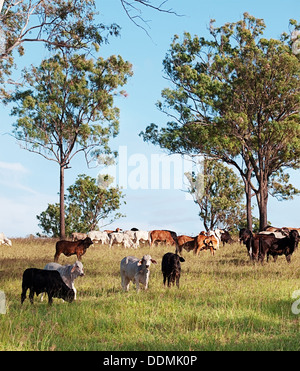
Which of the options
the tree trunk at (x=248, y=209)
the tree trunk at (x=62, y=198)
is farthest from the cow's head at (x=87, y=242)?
the tree trunk at (x=248, y=209)

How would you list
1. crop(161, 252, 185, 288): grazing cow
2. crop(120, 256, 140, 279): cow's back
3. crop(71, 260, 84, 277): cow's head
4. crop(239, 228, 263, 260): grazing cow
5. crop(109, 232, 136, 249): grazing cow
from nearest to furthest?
1. crop(71, 260, 84, 277): cow's head
2. crop(120, 256, 140, 279): cow's back
3. crop(161, 252, 185, 288): grazing cow
4. crop(239, 228, 263, 260): grazing cow
5. crop(109, 232, 136, 249): grazing cow

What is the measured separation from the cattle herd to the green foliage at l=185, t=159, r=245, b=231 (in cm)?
1205

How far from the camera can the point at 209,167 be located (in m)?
43.5

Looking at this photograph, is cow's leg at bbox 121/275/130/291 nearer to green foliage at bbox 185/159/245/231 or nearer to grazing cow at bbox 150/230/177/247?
grazing cow at bbox 150/230/177/247

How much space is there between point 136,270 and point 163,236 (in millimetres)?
16070

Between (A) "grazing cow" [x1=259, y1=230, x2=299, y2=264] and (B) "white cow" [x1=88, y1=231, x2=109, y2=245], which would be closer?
(A) "grazing cow" [x1=259, y1=230, x2=299, y2=264]

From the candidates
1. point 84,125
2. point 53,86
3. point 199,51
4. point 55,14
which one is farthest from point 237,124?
point 55,14

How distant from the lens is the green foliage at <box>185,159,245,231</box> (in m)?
43.0

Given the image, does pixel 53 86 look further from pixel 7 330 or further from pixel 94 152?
pixel 7 330

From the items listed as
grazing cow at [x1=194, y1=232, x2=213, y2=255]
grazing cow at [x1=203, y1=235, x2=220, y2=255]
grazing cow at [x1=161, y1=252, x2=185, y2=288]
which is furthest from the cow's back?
grazing cow at [x1=194, y1=232, x2=213, y2=255]

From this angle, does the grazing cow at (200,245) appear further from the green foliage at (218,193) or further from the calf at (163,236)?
the green foliage at (218,193)

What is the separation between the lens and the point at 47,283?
9852mm

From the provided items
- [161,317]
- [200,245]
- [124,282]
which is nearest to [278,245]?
[200,245]

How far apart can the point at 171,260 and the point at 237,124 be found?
70.9 ft
